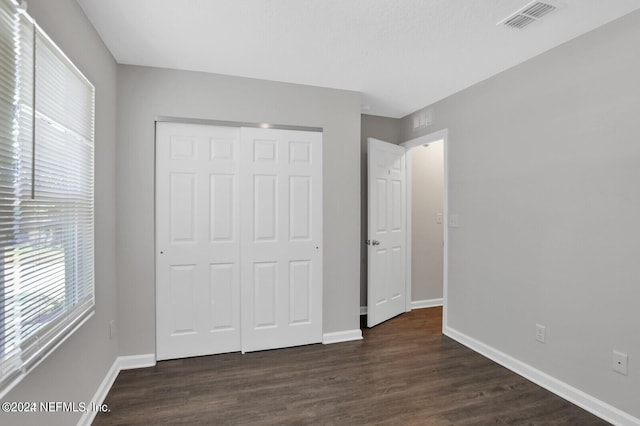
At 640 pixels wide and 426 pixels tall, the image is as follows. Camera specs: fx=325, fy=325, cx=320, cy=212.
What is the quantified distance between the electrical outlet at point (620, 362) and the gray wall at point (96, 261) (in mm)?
3195

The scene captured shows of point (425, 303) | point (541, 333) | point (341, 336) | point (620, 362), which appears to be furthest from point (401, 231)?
point (620, 362)

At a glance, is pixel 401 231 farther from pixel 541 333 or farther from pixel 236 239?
pixel 236 239

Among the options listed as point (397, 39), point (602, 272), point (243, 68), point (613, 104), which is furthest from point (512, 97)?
point (243, 68)

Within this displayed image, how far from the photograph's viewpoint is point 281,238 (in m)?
3.15

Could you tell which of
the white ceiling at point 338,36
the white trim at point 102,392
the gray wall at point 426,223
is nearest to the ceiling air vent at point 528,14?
the white ceiling at point 338,36

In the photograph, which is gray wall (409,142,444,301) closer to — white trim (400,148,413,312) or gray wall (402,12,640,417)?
white trim (400,148,413,312)

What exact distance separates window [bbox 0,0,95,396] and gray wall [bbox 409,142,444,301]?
12.1ft

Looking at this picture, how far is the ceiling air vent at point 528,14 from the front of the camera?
1925mm

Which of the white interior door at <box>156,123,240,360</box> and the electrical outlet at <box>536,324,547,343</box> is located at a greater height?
Result: the white interior door at <box>156,123,240,360</box>

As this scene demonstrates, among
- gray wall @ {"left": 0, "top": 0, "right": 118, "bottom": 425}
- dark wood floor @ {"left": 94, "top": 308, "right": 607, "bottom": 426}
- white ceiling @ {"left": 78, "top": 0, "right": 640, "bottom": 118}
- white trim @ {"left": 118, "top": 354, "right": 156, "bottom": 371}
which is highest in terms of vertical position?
white ceiling @ {"left": 78, "top": 0, "right": 640, "bottom": 118}

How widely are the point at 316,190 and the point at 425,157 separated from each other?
2.08 meters

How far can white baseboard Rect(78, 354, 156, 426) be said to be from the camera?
6.59 feet

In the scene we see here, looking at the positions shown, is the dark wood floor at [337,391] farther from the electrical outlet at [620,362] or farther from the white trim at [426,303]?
the white trim at [426,303]

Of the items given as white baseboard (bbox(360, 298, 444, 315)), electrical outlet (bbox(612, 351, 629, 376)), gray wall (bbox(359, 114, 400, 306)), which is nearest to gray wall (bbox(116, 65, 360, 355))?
gray wall (bbox(359, 114, 400, 306))
